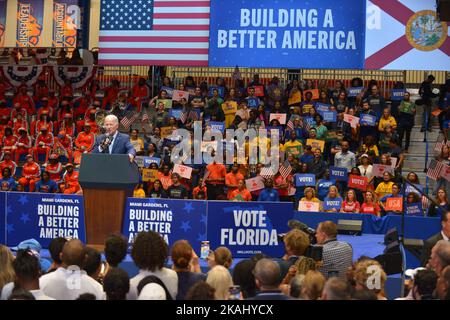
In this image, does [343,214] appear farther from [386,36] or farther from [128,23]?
[128,23]

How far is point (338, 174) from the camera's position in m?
18.3

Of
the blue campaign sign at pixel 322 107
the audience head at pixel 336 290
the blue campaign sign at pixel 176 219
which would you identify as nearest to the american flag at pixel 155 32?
the blue campaign sign at pixel 322 107

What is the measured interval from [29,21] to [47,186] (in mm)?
11377

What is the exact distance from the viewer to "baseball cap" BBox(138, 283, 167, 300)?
6012 mm

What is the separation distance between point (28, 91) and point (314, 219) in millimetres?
12052

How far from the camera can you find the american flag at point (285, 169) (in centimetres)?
1848

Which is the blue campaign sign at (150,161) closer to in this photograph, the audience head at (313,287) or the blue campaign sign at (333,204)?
the blue campaign sign at (333,204)

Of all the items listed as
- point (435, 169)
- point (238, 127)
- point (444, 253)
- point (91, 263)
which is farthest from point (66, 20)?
point (444, 253)

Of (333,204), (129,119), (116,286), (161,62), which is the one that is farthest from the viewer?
(129,119)

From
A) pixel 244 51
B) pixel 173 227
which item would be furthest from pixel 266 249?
pixel 244 51

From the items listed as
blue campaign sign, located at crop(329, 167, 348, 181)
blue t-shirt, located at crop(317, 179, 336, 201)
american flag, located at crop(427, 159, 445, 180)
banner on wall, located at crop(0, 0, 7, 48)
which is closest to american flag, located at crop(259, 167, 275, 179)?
blue t-shirt, located at crop(317, 179, 336, 201)

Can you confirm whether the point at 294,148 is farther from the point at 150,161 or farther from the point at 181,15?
the point at 181,15

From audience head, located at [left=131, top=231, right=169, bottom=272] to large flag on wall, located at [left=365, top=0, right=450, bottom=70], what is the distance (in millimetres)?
14291
